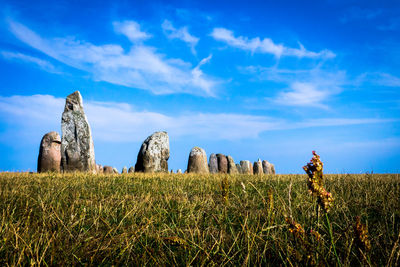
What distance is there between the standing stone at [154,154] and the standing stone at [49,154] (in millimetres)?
3276

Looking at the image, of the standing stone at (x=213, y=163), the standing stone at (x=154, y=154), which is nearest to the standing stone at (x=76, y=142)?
the standing stone at (x=154, y=154)

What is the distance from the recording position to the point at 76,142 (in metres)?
11.3

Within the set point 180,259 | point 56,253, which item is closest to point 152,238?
point 180,259

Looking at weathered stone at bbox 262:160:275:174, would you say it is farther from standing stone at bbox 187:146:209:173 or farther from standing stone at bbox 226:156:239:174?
standing stone at bbox 187:146:209:173

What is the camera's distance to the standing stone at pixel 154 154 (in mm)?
12320

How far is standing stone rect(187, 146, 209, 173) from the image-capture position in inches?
559

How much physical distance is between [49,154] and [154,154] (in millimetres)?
4245

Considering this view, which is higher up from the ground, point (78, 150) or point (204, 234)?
point (78, 150)

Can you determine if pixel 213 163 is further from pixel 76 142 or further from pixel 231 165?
pixel 76 142

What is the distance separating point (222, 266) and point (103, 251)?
31.6 inches

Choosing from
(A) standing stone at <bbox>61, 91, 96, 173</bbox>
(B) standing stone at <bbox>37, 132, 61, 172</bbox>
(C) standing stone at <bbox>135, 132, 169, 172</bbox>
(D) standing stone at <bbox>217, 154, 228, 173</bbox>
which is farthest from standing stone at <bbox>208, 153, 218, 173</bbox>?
(B) standing stone at <bbox>37, 132, 61, 172</bbox>

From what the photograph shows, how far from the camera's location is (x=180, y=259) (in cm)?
196

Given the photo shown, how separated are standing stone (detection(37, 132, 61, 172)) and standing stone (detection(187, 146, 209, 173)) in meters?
5.78

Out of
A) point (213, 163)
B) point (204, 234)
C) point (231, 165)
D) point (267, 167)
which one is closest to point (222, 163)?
point (213, 163)
